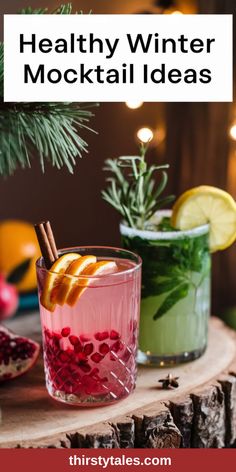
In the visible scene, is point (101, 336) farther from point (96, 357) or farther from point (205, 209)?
point (205, 209)

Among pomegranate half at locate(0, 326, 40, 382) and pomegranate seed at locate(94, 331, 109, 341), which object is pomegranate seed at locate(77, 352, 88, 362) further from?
pomegranate half at locate(0, 326, 40, 382)

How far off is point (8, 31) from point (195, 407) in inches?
20.0

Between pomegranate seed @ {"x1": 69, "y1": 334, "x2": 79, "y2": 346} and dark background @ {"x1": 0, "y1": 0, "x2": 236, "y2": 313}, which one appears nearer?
pomegranate seed @ {"x1": 69, "y1": 334, "x2": 79, "y2": 346}

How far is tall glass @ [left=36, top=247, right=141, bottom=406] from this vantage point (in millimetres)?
898

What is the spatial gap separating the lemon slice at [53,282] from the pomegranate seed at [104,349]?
68 mm

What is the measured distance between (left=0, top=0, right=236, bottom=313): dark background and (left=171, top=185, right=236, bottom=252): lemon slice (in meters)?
0.57

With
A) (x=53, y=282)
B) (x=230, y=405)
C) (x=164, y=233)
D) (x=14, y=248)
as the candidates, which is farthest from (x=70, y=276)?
(x=14, y=248)

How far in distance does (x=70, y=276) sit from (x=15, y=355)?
7.4 inches

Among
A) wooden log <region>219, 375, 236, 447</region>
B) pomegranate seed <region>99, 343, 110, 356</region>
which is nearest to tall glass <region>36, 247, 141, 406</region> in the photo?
pomegranate seed <region>99, 343, 110, 356</region>

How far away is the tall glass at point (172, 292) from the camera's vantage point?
3.27 ft

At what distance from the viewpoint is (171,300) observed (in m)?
1.01

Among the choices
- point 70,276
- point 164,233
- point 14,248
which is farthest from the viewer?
point 14,248

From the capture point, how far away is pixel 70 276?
2.91 feet

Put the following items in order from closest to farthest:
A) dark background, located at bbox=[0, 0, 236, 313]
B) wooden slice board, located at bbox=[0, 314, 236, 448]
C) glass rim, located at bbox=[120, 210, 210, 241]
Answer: wooden slice board, located at bbox=[0, 314, 236, 448] < glass rim, located at bbox=[120, 210, 210, 241] < dark background, located at bbox=[0, 0, 236, 313]
